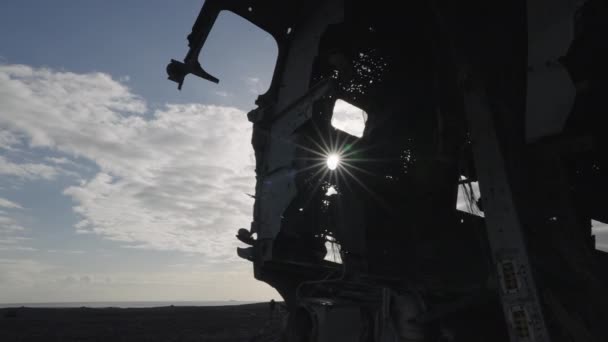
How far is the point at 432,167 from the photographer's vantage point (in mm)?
4211

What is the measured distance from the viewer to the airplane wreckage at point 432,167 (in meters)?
2.11

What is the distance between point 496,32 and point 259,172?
10.2 feet

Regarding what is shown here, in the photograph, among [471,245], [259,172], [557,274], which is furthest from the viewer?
[259,172]

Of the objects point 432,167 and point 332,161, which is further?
point 332,161

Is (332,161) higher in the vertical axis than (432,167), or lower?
higher

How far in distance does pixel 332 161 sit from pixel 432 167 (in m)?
1.19

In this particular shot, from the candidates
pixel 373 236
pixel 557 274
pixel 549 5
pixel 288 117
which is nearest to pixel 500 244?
pixel 557 274

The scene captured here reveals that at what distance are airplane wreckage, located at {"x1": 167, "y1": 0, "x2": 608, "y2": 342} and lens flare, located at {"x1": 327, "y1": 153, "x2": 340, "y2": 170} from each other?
19 millimetres

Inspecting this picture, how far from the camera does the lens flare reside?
4309mm

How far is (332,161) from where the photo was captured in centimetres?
437

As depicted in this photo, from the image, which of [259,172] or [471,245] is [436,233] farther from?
[259,172]

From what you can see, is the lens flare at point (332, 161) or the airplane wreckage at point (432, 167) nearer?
the airplane wreckage at point (432, 167)

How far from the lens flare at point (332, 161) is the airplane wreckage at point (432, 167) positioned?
2cm

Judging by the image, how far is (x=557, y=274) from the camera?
2.10 m
